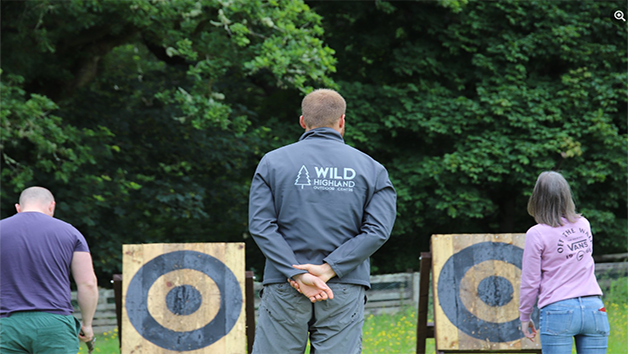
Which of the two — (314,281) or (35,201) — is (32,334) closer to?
(35,201)

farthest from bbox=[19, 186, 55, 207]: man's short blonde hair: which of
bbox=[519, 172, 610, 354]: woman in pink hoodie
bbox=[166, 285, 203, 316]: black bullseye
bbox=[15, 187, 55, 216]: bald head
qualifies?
bbox=[519, 172, 610, 354]: woman in pink hoodie

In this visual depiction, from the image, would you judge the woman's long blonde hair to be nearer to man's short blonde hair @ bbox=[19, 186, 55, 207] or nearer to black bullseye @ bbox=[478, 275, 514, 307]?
black bullseye @ bbox=[478, 275, 514, 307]

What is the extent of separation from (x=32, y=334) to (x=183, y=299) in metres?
1.34

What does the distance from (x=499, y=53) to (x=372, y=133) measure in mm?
2297

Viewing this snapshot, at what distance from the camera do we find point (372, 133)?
10.6 m

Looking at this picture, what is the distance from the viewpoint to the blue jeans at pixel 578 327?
3.19 meters

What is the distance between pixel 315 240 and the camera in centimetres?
276

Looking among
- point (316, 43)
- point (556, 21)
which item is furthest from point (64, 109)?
point (556, 21)

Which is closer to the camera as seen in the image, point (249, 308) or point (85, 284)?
A: point (85, 284)

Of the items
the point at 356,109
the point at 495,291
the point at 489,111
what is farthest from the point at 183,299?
the point at 489,111

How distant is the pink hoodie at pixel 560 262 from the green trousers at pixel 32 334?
2376 millimetres

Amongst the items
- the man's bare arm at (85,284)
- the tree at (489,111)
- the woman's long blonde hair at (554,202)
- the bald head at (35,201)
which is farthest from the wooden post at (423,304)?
the tree at (489,111)

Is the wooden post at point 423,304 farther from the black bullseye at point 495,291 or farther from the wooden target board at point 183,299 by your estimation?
the wooden target board at point 183,299

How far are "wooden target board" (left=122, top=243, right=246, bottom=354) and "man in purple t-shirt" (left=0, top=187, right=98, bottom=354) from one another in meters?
1.08
